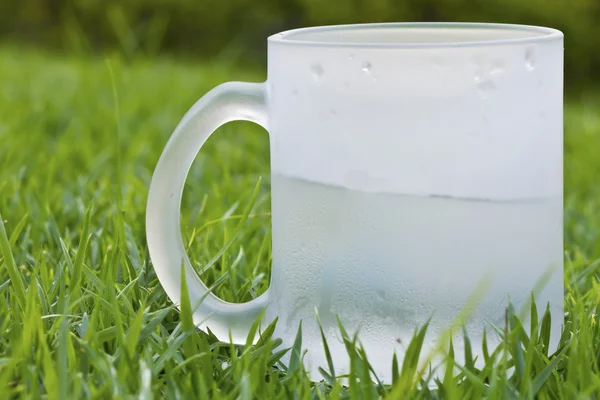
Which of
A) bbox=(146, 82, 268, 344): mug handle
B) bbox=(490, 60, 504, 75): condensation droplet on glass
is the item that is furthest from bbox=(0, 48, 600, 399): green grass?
bbox=(490, 60, 504, 75): condensation droplet on glass

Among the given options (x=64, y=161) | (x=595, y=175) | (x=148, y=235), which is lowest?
(x=595, y=175)

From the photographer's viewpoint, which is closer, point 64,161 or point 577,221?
point 577,221

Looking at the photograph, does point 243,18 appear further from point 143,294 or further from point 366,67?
point 366,67

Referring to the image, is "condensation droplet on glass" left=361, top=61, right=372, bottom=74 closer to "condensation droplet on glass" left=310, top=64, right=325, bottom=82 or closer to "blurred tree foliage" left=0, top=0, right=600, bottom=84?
"condensation droplet on glass" left=310, top=64, right=325, bottom=82

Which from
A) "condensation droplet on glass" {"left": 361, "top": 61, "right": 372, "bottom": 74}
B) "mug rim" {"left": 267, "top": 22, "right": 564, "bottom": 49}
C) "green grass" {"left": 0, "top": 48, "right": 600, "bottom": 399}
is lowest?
"green grass" {"left": 0, "top": 48, "right": 600, "bottom": 399}

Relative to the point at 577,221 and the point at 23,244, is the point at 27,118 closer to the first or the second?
the point at 23,244

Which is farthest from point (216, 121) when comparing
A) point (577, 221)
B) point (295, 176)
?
point (577, 221)

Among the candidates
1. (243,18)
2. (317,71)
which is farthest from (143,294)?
(243,18)
